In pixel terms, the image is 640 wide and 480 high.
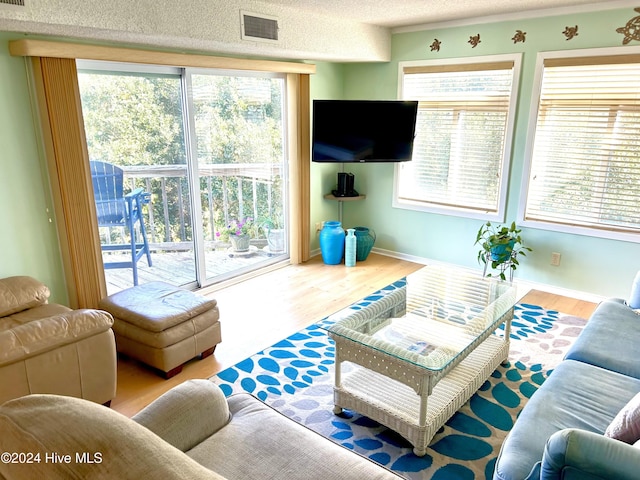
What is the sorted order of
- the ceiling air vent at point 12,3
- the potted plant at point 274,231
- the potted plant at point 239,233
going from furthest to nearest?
the potted plant at point 274,231, the potted plant at point 239,233, the ceiling air vent at point 12,3

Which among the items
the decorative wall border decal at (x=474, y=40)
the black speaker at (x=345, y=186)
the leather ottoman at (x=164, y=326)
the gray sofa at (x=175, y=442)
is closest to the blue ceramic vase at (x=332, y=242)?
the black speaker at (x=345, y=186)

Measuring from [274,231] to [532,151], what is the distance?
8.63 ft

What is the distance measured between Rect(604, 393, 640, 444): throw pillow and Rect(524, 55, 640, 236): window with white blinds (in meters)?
2.70

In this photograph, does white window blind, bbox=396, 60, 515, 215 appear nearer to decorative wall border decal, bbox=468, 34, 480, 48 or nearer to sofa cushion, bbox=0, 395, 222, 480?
decorative wall border decal, bbox=468, 34, 480, 48

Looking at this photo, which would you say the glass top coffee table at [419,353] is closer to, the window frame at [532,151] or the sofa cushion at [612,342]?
the sofa cushion at [612,342]

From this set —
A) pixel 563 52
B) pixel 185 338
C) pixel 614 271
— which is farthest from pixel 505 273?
pixel 185 338

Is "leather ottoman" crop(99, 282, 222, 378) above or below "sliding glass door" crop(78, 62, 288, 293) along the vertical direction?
below

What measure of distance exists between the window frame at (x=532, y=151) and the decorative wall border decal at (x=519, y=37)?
200 millimetres

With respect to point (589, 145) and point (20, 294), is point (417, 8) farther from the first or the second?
point (20, 294)

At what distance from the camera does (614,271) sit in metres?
3.80

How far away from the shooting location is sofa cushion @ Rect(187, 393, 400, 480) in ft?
4.85

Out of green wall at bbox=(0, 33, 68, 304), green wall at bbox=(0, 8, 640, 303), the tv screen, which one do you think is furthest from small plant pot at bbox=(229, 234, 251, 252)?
green wall at bbox=(0, 33, 68, 304)

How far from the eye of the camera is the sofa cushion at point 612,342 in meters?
2.15

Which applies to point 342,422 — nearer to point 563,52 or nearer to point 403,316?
point 403,316
